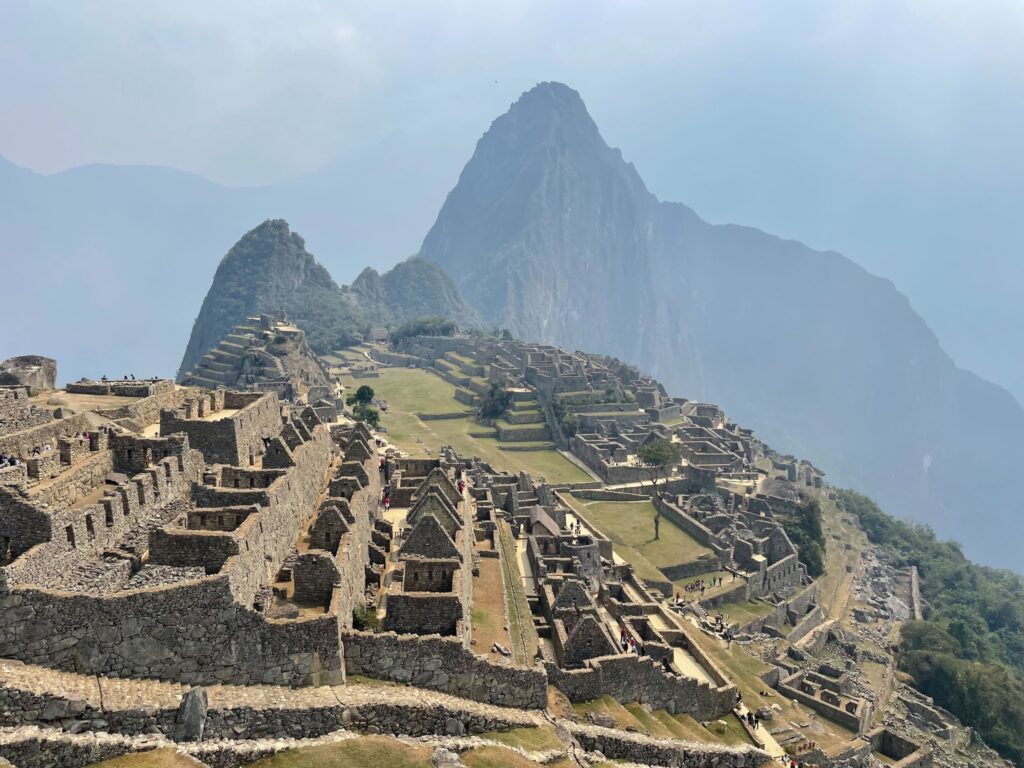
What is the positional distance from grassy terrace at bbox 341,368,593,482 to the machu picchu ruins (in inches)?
704

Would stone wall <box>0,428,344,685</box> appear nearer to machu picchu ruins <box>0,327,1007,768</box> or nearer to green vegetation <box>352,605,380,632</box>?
machu picchu ruins <box>0,327,1007,768</box>

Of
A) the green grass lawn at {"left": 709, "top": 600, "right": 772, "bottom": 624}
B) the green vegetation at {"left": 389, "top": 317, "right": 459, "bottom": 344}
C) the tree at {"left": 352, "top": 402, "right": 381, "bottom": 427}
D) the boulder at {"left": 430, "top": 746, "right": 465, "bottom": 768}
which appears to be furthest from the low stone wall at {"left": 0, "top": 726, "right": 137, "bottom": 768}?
the green vegetation at {"left": 389, "top": 317, "right": 459, "bottom": 344}

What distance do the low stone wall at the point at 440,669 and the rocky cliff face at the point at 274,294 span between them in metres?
137

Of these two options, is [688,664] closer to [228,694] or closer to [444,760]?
[444,760]

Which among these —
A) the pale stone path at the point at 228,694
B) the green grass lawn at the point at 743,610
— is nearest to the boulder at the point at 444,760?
the pale stone path at the point at 228,694

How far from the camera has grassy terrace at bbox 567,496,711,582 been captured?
55656mm

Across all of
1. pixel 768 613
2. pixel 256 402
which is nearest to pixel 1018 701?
pixel 768 613

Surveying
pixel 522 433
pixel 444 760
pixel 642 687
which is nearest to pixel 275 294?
pixel 522 433

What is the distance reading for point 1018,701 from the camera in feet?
177

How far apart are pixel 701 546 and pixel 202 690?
51749mm

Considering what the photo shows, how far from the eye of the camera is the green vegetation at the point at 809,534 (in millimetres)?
69500

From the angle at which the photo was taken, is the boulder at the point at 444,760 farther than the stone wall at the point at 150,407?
No

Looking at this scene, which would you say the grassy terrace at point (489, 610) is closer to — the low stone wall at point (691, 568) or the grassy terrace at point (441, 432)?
the low stone wall at point (691, 568)

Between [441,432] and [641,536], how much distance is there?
31277 mm
